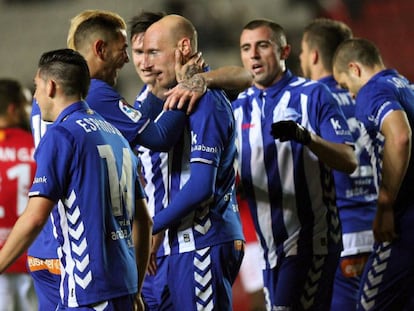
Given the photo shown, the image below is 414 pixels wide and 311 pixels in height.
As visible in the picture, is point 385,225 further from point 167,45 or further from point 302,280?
point 167,45

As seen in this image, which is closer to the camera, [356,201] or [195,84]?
[195,84]

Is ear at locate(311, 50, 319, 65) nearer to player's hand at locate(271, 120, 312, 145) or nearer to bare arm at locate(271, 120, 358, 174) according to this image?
bare arm at locate(271, 120, 358, 174)

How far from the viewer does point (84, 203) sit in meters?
4.21

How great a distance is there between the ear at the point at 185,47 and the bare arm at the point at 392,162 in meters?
1.63

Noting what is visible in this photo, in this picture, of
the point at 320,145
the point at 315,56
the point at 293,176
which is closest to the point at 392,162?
the point at 293,176

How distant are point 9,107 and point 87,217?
3.28 metres

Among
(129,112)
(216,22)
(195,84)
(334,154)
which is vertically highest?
(216,22)

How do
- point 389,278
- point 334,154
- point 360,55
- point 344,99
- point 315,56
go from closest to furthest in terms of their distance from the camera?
1. point 334,154
2. point 389,278
3. point 360,55
4. point 344,99
5. point 315,56

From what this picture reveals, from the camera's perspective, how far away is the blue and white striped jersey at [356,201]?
676 cm

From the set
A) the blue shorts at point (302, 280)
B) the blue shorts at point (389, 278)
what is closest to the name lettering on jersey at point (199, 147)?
the blue shorts at point (302, 280)

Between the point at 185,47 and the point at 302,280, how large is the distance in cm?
161

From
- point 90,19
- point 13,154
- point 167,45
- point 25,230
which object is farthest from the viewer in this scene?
point 13,154

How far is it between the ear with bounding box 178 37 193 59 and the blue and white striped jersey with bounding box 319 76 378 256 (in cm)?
206

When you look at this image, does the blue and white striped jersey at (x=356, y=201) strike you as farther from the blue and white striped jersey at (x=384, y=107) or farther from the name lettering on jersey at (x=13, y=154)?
the name lettering on jersey at (x=13, y=154)
